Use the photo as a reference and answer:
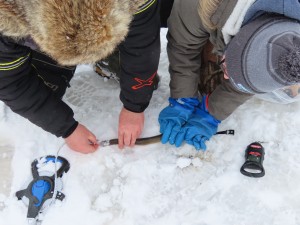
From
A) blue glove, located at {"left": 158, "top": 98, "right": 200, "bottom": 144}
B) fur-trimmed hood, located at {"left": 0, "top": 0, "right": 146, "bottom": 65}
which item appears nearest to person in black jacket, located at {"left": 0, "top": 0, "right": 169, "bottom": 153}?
fur-trimmed hood, located at {"left": 0, "top": 0, "right": 146, "bottom": 65}

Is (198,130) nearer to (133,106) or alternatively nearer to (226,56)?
(133,106)

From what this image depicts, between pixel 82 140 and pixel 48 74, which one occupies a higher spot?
pixel 48 74

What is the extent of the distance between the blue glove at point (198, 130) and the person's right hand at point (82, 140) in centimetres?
34

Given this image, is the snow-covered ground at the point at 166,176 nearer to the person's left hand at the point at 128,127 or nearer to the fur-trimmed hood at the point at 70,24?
the person's left hand at the point at 128,127

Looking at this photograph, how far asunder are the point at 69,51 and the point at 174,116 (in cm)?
70

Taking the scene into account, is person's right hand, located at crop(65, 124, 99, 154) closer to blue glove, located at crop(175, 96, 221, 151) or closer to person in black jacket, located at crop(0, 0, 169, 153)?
person in black jacket, located at crop(0, 0, 169, 153)

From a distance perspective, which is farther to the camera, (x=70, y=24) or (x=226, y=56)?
(x=226, y=56)

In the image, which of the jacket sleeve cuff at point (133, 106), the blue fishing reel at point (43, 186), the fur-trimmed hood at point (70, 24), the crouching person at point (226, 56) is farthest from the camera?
the jacket sleeve cuff at point (133, 106)

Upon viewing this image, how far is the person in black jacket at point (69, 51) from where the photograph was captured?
32.2 inches

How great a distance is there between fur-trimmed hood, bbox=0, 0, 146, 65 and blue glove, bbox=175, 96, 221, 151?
0.63m

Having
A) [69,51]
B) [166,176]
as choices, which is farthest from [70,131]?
[69,51]

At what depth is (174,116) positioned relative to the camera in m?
1.50

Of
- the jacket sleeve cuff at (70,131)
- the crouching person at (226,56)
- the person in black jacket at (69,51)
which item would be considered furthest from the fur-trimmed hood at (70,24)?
the jacket sleeve cuff at (70,131)

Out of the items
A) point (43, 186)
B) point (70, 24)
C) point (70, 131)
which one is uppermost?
point (70, 24)
